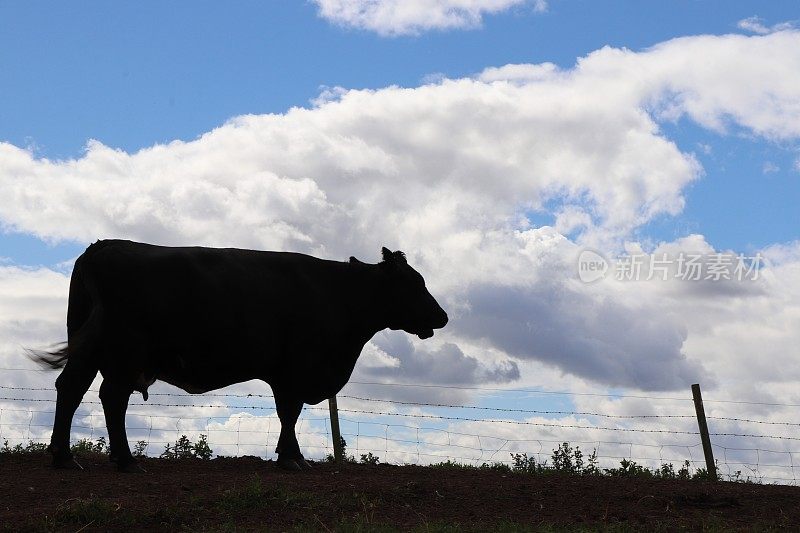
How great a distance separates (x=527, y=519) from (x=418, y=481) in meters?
1.73

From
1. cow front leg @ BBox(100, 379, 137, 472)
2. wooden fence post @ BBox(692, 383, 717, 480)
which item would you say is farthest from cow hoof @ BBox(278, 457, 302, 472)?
wooden fence post @ BBox(692, 383, 717, 480)

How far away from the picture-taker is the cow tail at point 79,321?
39.1 feet

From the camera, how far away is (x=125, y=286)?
11938 millimetres

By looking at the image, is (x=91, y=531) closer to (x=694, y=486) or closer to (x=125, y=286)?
(x=125, y=286)

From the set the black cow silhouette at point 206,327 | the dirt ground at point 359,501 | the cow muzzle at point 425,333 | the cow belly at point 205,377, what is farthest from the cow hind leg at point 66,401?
the cow muzzle at point 425,333

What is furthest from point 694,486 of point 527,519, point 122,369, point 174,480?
point 122,369

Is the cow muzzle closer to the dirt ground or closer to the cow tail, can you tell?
the dirt ground

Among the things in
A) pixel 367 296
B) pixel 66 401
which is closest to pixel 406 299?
pixel 367 296

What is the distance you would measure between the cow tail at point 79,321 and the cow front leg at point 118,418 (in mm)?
551

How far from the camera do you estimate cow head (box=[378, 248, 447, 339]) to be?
45.0 feet

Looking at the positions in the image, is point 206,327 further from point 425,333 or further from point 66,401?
point 425,333

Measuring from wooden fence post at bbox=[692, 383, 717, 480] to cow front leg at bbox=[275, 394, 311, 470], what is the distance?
Result: 22.9 feet

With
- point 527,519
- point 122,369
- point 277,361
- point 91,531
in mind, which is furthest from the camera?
point 277,361

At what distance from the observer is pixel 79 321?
12539mm
